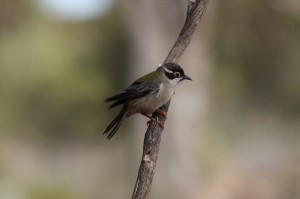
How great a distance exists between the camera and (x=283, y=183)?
11.6 meters

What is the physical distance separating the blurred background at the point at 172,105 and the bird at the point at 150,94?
14.7 ft

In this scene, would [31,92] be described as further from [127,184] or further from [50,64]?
[127,184]

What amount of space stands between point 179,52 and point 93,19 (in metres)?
12.9

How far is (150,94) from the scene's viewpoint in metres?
4.16

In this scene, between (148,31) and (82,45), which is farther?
(82,45)

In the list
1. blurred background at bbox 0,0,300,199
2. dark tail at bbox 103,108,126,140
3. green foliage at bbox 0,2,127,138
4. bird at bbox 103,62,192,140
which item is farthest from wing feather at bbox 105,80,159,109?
green foliage at bbox 0,2,127,138

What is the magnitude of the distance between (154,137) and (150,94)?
875mm

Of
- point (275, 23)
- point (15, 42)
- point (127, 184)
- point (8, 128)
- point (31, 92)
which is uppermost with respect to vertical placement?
point (275, 23)

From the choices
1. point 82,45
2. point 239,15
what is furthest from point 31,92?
point 239,15

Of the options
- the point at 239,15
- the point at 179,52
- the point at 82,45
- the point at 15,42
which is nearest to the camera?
the point at 179,52

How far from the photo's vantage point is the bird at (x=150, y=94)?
4066mm

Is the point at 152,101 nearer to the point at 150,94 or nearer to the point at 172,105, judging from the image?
the point at 150,94

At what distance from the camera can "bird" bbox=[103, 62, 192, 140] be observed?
4.07 metres

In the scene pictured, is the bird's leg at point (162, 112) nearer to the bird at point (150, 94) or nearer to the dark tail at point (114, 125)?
the bird at point (150, 94)
